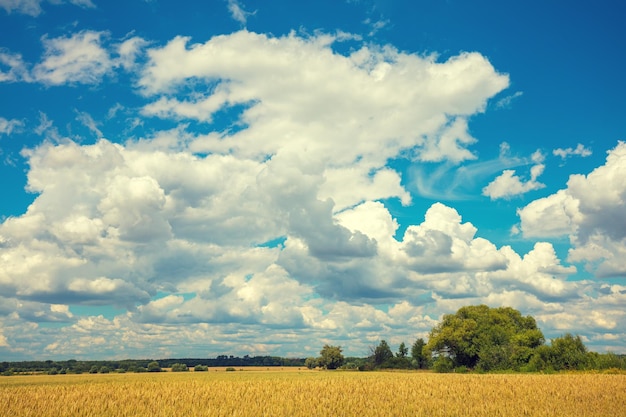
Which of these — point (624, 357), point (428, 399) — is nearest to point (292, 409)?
point (428, 399)

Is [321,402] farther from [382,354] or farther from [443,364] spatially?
[382,354]

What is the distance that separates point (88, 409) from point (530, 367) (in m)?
86.3

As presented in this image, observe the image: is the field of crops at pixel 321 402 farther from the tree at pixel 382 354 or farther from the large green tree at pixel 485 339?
the tree at pixel 382 354

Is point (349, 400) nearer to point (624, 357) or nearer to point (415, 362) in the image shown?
point (624, 357)

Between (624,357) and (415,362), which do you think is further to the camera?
(415,362)

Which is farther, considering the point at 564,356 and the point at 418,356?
the point at 418,356

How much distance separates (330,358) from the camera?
150 metres

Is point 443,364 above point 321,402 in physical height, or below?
below

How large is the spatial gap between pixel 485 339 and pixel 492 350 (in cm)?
722

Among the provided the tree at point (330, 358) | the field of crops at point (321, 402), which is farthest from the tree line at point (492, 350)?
the field of crops at point (321, 402)

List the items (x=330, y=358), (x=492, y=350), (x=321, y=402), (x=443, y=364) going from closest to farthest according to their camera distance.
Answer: (x=321, y=402), (x=492, y=350), (x=443, y=364), (x=330, y=358)

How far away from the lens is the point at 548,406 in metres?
30.2

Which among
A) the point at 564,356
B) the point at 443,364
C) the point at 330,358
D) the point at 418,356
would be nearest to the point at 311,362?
the point at 330,358

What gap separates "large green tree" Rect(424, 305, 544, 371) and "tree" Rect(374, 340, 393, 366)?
38891mm
